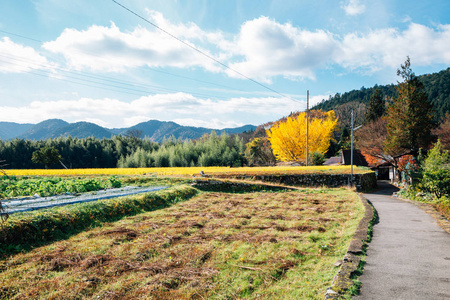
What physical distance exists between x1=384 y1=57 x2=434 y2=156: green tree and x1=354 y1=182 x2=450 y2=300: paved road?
2047 cm

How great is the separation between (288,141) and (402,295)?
122 ft

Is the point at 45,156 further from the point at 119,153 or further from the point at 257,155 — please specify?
the point at 257,155

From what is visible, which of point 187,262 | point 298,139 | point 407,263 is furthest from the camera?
point 298,139

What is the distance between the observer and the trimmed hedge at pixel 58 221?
6.79m

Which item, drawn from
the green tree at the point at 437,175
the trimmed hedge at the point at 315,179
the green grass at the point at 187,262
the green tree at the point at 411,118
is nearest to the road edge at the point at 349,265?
the green grass at the point at 187,262

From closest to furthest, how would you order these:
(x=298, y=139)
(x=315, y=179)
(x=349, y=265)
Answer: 1. (x=349, y=265)
2. (x=315, y=179)
3. (x=298, y=139)

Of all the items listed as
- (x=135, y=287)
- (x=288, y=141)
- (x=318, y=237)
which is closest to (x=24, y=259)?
(x=135, y=287)

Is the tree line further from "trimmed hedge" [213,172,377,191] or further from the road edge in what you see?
the road edge

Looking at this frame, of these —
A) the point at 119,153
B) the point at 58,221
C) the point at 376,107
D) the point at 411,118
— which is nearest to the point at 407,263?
the point at 58,221

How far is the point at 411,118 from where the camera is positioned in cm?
2478

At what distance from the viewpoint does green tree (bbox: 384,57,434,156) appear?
2481 cm

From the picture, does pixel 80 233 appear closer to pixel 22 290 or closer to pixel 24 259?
pixel 24 259

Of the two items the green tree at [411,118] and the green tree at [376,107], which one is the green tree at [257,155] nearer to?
the green tree at [376,107]

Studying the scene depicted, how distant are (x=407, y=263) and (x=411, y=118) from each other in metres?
25.2
